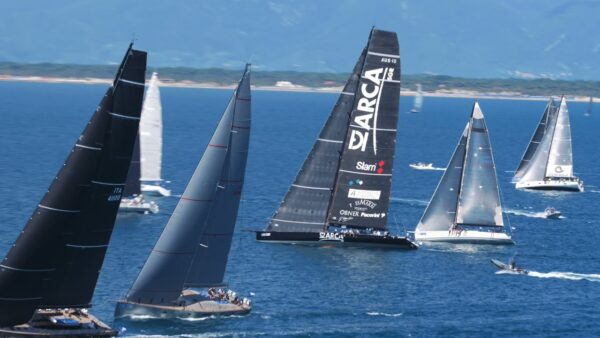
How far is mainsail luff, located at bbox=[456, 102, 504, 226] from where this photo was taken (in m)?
88.4

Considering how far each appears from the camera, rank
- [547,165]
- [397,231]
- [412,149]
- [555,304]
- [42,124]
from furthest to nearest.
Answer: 1. [42,124]
2. [412,149]
3. [547,165]
4. [397,231]
5. [555,304]

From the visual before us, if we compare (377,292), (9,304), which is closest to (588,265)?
(377,292)

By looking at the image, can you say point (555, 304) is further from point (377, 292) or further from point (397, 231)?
point (397, 231)

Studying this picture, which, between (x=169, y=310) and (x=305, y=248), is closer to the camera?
(x=169, y=310)

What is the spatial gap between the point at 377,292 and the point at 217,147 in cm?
1317

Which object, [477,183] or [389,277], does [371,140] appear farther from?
[389,277]

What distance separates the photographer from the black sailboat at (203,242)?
197 ft

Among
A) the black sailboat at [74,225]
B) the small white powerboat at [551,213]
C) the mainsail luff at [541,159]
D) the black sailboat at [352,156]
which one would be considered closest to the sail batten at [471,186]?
the black sailboat at [352,156]

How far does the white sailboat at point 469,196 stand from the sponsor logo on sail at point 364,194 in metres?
4.37

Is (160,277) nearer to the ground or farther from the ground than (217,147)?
nearer to the ground

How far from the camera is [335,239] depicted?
82438mm

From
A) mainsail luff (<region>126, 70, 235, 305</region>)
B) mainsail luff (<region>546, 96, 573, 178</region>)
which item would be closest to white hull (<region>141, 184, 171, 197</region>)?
mainsail luff (<region>546, 96, 573, 178</region>)

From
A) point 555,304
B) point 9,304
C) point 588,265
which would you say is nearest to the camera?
point 9,304

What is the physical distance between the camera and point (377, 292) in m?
69.8
